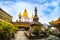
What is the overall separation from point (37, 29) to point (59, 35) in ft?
14.1

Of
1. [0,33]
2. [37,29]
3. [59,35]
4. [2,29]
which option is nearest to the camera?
[0,33]

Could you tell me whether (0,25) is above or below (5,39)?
above

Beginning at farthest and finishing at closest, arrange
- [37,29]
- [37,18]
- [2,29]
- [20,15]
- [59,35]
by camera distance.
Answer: [20,15] → [37,18] → [37,29] → [59,35] → [2,29]

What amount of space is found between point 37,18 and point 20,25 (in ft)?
28.7

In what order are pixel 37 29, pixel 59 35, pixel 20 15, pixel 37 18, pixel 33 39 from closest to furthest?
pixel 33 39 → pixel 59 35 → pixel 37 29 → pixel 37 18 → pixel 20 15

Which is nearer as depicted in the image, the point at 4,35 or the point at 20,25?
the point at 4,35

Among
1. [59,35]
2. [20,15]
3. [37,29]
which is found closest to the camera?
[59,35]

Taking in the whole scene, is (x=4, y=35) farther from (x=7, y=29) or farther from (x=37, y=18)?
(x=37, y=18)

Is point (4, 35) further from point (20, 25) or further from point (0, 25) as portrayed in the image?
point (20, 25)

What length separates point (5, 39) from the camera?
16.0 m

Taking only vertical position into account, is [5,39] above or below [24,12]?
Answer: below

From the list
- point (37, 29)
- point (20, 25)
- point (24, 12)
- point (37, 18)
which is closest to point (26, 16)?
point (24, 12)

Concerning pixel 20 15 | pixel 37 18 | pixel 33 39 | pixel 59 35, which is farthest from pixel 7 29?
pixel 20 15

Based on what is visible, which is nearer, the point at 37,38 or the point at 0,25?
the point at 0,25
